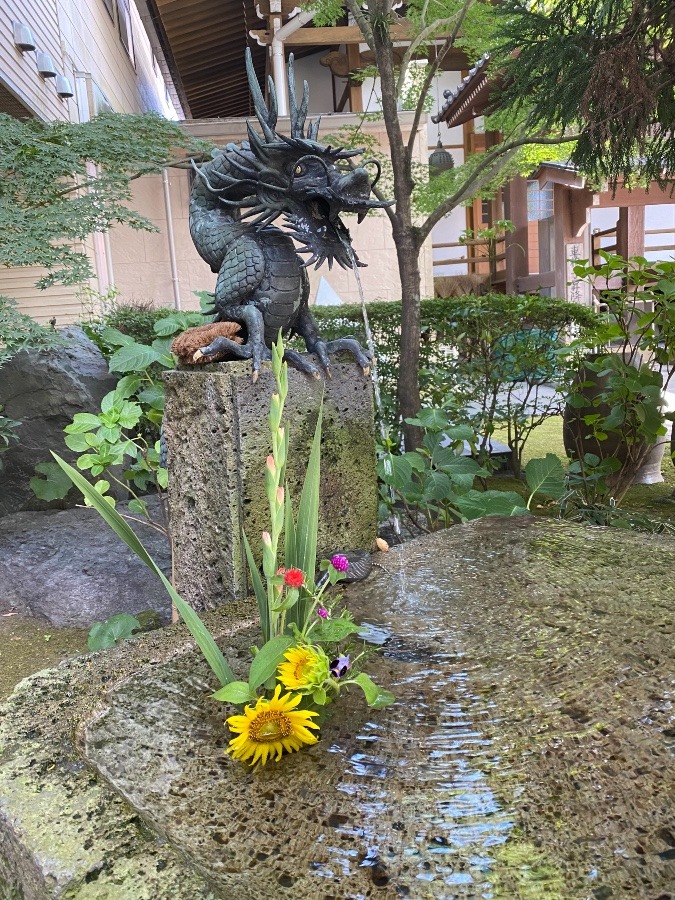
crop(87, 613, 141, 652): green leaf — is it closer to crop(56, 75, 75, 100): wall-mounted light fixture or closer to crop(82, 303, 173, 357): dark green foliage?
crop(82, 303, 173, 357): dark green foliage

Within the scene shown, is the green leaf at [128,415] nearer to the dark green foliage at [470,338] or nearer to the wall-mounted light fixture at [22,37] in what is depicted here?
the dark green foliage at [470,338]

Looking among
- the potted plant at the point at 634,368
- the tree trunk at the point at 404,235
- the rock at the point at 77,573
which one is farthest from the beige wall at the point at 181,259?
the rock at the point at 77,573

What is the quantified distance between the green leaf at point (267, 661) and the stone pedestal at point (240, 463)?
30.3 inches

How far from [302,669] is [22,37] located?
6645 millimetres

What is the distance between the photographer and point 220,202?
7.39 ft

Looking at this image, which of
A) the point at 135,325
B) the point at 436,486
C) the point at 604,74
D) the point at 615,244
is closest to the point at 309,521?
the point at 436,486

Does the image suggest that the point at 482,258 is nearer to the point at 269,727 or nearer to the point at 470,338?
the point at 470,338

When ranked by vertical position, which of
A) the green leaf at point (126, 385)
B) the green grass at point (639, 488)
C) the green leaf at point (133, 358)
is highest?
the green leaf at point (133, 358)

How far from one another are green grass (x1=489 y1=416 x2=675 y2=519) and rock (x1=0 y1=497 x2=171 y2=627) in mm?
2384

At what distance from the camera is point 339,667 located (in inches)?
52.3

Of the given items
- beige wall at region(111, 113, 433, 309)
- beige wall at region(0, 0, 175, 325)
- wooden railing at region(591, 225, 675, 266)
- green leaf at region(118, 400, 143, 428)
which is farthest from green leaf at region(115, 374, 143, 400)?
wooden railing at region(591, 225, 675, 266)

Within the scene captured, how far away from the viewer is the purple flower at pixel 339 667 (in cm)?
133

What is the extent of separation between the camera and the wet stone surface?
3.07ft

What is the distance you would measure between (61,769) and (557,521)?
175 cm
